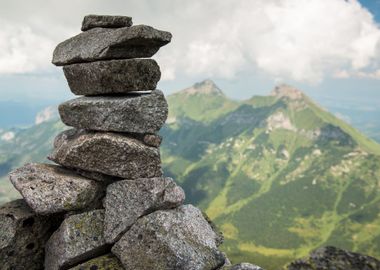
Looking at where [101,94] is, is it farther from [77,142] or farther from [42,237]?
[42,237]

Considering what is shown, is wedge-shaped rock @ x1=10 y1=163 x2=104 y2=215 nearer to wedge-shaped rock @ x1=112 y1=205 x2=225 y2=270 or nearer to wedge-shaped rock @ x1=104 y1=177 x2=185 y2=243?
wedge-shaped rock @ x1=104 y1=177 x2=185 y2=243

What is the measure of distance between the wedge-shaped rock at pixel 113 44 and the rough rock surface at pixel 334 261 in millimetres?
14563

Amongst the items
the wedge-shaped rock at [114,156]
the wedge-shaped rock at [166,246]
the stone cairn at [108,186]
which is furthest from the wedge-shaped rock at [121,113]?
the wedge-shaped rock at [166,246]

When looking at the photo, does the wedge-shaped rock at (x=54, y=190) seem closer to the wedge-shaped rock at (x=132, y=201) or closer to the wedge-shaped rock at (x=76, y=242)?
the wedge-shaped rock at (x=76, y=242)

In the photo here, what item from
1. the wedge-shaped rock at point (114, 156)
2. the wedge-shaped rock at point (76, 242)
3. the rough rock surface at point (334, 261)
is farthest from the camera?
the wedge-shaped rock at point (114, 156)

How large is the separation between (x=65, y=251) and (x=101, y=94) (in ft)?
30.8

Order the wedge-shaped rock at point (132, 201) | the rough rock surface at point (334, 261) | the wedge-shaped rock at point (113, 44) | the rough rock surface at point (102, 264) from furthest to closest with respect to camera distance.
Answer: the wedge-shaped rock at point (113, 44)
the wedge-shaped rock at point (132, 201)
the rough rock surface at point (102, 264)
the rough rock surface at point (334, 261)

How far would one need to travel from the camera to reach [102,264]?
62.7 ft

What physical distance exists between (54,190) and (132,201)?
438 cm

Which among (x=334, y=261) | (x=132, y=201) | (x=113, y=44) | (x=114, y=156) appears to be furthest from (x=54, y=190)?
(x=334, y=261)

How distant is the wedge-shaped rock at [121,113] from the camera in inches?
853

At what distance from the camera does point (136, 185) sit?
67.9 feet

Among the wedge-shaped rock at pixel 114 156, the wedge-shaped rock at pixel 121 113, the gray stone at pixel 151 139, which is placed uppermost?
the wedge-shaped rock at pixel 121 113

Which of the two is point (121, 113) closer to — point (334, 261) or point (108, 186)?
point (108, 186)
